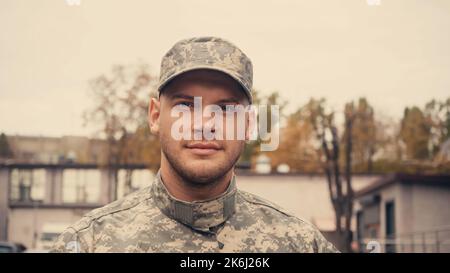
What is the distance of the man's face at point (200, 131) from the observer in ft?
9.04

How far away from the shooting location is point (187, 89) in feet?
9.23

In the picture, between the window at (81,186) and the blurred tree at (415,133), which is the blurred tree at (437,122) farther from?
the window at (81,186)

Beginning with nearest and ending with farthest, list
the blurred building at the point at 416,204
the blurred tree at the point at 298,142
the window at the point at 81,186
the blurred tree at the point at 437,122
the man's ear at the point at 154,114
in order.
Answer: the man's ear at the point at 154,114 < the blurred tree at the point at 437,122 < the blurred building at the point at 416,204 < the blurred tree at the point at 298,142 < the window at the point at 81,186

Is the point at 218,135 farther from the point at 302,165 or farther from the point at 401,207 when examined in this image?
the point at 302,165

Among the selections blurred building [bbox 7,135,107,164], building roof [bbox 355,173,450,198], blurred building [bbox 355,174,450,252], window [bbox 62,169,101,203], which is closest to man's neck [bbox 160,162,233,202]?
blurred building [bbox 355,174,450,252]

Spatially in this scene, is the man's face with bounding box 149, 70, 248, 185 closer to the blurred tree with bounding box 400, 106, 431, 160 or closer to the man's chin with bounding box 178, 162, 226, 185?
the man's chin with bounding box 178, 162, 226, 185

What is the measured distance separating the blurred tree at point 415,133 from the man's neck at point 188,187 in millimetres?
15183

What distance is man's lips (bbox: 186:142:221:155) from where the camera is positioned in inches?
108

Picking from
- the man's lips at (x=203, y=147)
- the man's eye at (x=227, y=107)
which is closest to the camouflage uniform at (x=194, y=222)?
the man's eye at (x=227, y=107)

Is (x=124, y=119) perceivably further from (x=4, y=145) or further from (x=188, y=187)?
(x=188, y=187)

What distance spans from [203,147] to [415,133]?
19.9m
